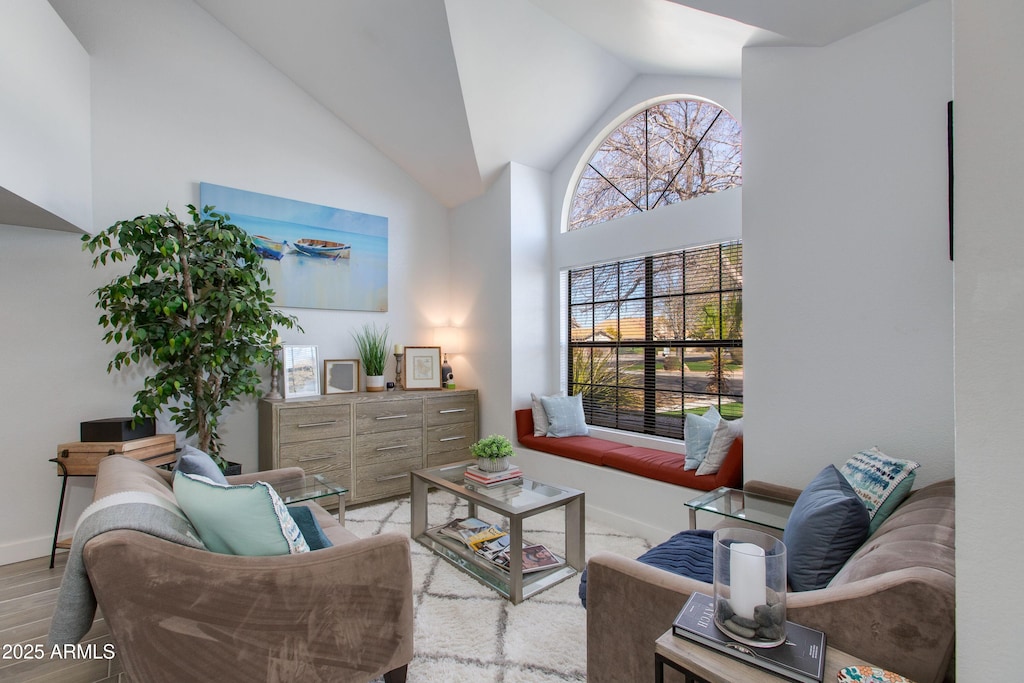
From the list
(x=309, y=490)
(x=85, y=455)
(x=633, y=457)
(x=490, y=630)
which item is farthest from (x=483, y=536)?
(x=85, y=455)

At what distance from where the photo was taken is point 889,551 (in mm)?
1166

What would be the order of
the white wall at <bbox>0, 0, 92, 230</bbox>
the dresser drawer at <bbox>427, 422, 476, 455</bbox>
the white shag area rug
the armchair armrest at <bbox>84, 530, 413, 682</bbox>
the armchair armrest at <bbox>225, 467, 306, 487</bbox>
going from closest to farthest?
the armchair armrest at <bbox>84, 530, 413, 682</bbox> < the white shag area rug < the white wall at <bbox>0, 0, 92, 230</bbox> < the armchair armrest at <bbox>225, 467, 306, 487</bbox> < the dresser drawer at <bbox>427, 422, 476, 455</bbox>

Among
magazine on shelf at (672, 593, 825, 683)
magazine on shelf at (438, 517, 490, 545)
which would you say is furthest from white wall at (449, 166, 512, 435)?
magazine on shelf at (672, 593, 825, 683)

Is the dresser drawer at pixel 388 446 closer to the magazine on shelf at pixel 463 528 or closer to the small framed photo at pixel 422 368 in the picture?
the small framed photo at pixel 422 368

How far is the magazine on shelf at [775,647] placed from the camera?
0.92 metres

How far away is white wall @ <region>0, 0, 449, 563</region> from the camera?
2.79 m

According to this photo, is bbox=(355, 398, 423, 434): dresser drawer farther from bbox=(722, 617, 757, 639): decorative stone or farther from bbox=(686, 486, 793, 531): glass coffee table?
bbox=(722, 617, 757, 639): decorative stone

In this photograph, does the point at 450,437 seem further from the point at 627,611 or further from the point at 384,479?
the point at 627,611

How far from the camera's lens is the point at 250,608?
1.30 meters

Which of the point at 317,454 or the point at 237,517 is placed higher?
the point at 237,517

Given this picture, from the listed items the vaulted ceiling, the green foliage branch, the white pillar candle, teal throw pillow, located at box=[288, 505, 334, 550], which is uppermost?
the vaulted ceiling

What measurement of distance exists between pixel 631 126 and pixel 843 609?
350 cm

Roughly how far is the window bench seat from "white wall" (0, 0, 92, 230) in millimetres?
3207

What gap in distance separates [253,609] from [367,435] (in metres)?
2.25
